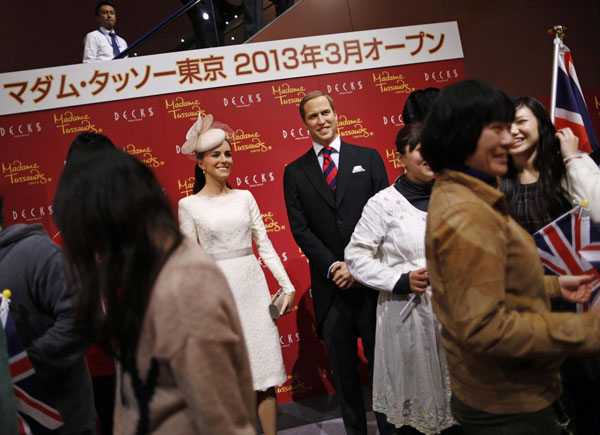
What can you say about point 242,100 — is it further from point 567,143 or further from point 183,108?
point 567,143

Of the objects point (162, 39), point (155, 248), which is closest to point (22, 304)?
point (155, 248)

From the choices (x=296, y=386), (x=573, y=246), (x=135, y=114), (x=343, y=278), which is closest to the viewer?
(x=573, y=246)

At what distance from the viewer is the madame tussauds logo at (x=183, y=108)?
443 cm

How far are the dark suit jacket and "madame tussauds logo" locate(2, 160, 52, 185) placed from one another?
221 cm

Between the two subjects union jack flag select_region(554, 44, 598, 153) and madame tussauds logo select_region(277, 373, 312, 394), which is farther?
madame tussauds logo select_region(277, 373, 312, 394)

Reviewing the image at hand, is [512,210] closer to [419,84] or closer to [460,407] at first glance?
[460,407]

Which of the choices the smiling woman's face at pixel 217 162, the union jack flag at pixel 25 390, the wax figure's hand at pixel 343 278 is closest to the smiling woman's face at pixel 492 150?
the union jack flag at pixel 25 390

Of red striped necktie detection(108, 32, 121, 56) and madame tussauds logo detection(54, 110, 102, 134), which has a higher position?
red striped necktie detection(108, 32, 121, 56)

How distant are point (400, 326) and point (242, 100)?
2619 mm

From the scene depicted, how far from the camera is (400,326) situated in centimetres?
255

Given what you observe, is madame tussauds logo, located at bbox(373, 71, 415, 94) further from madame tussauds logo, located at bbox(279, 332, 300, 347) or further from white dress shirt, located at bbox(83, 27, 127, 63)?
white dress shirt, located at bbox(83, 27, 127, 63)

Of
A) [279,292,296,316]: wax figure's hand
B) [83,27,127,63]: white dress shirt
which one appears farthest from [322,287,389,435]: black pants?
[83,27,127,63]: white dress shirt

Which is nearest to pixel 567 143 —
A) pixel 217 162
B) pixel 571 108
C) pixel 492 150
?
pixel 571 108

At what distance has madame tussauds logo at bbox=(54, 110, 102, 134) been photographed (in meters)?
4.34
